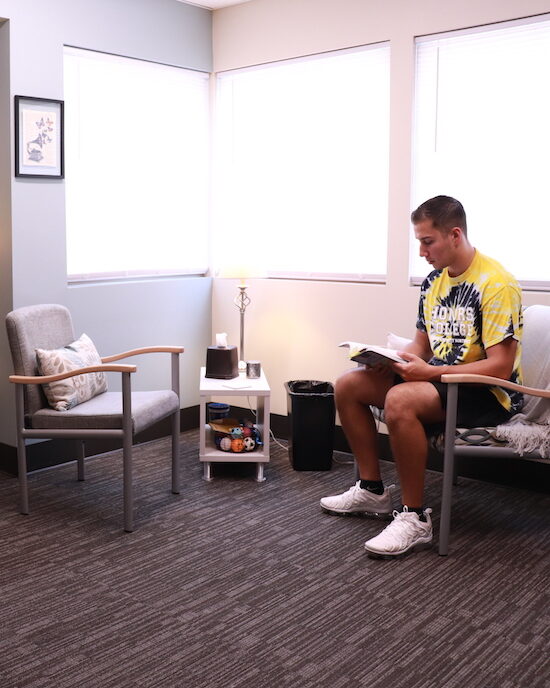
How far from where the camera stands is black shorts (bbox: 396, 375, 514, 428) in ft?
9.35

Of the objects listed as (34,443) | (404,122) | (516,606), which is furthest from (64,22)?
(516,606)

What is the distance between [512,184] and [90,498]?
7.25 feet

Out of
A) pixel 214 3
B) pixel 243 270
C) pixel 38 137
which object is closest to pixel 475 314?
pixel 243 270

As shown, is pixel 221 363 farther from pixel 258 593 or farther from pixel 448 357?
pixel 258 593

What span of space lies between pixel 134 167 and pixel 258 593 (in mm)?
2454

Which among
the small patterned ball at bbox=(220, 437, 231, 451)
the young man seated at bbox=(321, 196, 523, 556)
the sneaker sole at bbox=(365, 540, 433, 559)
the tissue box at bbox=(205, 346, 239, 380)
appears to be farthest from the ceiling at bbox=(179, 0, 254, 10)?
the sneaker sole at bbox=(365, 540, 433, 559)

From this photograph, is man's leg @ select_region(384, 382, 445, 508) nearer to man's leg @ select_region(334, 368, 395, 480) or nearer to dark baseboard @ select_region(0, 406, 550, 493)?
man's leg @ select_region(334, 368, 395, 480)

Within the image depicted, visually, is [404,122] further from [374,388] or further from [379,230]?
[374,388]

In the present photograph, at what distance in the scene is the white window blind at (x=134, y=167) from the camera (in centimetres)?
386

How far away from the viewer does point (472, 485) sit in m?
3.54

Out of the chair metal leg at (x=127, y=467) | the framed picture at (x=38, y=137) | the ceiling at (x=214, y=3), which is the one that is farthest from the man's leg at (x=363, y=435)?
the ceiling at (x=214, y=3)

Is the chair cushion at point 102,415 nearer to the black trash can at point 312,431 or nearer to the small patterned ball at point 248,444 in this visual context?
the small patterned ball at point 248,444

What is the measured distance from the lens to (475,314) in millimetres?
2867

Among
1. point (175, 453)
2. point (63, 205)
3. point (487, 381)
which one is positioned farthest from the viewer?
point (63, 205)
